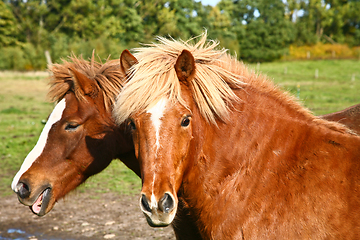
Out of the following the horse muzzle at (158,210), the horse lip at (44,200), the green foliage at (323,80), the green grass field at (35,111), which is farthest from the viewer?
the green foliage at (323,80)

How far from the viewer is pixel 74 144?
3.23 meters

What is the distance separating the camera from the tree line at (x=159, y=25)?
128 feet

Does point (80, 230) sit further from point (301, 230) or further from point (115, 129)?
point (301, 230)

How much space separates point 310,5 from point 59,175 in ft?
202

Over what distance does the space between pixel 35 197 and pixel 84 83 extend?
3.80 ft

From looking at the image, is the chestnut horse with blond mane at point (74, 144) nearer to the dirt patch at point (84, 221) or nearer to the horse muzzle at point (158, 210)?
the horse muzzle at point (158, 210)

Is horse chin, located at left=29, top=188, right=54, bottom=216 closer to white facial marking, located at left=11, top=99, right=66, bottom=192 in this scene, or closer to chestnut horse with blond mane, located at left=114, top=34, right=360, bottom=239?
white facial marking, located at left=11, top=99, right=66, bottom=192

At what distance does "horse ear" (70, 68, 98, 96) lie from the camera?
325cm

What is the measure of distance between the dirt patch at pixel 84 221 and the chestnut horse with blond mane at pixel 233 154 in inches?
102

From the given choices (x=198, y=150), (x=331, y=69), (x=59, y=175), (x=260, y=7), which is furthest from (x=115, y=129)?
(x=260, y=7)

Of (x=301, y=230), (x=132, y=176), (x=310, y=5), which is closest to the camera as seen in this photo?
(x=301, y=230)

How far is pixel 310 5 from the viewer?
56.8 metres

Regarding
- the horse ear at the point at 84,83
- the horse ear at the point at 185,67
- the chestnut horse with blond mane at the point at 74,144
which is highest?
the horse ear at the point at 185,67

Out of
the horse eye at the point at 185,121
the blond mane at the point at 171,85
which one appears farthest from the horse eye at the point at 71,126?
the horse eye at the point at 185,121
